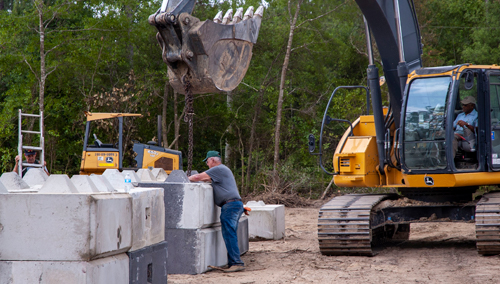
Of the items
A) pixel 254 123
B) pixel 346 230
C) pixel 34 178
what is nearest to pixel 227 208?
pixel 346 230

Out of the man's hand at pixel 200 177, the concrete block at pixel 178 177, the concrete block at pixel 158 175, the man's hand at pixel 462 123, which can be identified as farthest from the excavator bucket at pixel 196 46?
the man's hand at pixel 462 123

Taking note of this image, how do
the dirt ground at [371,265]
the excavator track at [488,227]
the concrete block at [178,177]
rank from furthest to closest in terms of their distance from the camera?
the excavator track at [488,227] → the concrete block at [178,177] → the dirt ground at [371,265]

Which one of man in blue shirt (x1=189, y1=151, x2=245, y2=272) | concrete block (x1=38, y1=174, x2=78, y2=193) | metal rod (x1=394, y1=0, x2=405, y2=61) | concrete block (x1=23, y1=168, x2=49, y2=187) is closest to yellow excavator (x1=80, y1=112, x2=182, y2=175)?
man in blue shirt (x1=189, y1=151, x2=245, y2=272)

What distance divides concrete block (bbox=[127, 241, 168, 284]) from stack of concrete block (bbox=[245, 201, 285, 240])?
4.49 m

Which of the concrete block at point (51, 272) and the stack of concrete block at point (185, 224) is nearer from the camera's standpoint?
the concrete block at point (51, 272)

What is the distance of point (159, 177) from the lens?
272 inches

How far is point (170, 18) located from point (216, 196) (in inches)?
95.4

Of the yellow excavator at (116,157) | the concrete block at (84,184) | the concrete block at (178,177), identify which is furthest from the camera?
the yellow excavator at (116,157)

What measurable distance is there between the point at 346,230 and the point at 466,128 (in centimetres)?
224

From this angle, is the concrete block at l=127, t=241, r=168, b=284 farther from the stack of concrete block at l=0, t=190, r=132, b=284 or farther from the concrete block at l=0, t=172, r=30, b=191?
the concrete block at l=0, t=172, r=30, b=191

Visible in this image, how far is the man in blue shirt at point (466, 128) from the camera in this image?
298 inches

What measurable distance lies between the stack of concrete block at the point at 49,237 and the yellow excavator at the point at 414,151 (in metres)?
4.56

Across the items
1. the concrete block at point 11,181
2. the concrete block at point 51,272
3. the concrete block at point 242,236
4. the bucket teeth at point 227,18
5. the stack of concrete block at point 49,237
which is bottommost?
the concrete block at point 242,236

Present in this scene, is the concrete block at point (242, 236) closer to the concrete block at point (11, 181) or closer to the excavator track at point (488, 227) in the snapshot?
the excavator track at point (488, 227)
